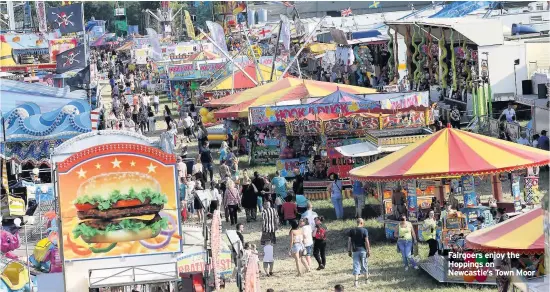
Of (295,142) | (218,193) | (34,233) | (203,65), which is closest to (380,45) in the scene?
(203,65)

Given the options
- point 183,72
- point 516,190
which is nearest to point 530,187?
point 516,190

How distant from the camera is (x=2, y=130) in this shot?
23891 millimetres

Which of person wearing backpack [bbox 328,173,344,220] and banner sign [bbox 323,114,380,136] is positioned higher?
banner sign [bbox 323,114,380,136]

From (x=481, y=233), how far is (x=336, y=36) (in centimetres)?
3227

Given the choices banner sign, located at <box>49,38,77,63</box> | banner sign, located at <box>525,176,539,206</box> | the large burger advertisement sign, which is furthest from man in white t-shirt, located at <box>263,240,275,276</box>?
banner sign, located at <box>49,38,77,63</box>

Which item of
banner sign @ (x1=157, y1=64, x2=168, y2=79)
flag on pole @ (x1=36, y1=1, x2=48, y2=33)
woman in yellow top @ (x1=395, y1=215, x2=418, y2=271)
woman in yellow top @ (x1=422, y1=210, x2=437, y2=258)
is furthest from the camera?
flag on pole @ (x1=36, y1=1, x2=48, y2=33)

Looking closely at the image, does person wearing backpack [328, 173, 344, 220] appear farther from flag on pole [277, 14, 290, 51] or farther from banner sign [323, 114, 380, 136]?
flag on pole [277, 14, 290, 51]

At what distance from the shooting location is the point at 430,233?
17766mm

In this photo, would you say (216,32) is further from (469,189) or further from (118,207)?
(118,207)

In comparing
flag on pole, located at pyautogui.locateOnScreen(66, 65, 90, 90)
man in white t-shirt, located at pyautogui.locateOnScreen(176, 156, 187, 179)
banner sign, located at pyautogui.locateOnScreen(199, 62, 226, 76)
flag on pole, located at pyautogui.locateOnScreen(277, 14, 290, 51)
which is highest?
flag on pole, located at pyautogui.locateOnScreen(277, 14, 290, 51)

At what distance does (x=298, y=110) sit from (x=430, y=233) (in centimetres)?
910

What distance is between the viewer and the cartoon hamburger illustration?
14.0 metres

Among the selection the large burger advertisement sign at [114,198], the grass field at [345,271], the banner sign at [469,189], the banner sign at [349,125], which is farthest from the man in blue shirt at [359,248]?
the banner sign at [349,125]

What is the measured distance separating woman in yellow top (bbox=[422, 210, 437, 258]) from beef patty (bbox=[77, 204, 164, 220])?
16.4ft
